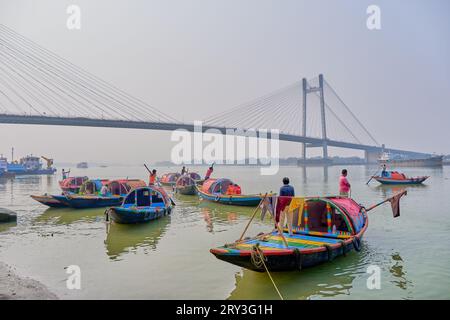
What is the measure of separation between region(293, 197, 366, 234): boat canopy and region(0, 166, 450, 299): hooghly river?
77 centimetres

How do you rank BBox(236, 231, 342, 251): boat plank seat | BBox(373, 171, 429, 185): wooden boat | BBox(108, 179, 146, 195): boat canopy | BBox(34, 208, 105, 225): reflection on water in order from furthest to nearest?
BBox(373, 171, 429, 185): wooden boat → BBox(108, 179, 146, 195): boat canopy → BBox(34, 208, 105, 225): reflection on water → BBox(236, 231, 342, 251): boat plank seat

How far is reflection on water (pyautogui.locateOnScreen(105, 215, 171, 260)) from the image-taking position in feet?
35.0

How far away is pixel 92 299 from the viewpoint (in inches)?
270

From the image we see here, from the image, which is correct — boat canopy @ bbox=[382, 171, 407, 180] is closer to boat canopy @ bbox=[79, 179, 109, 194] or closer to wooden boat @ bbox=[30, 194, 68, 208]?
boat canopy @ bbox=[79, 179, 109, 194]

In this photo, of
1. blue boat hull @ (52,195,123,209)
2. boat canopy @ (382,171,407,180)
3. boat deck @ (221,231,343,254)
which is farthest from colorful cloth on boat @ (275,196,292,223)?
boat canopy @ (382,171,407,180)

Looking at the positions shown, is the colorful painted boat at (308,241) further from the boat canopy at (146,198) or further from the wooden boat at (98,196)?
the wooden boat at (98,196)

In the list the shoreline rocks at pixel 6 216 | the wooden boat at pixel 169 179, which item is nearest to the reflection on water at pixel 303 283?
the shoreline rocks at pixel 6 216

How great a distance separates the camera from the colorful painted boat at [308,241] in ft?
23.9
